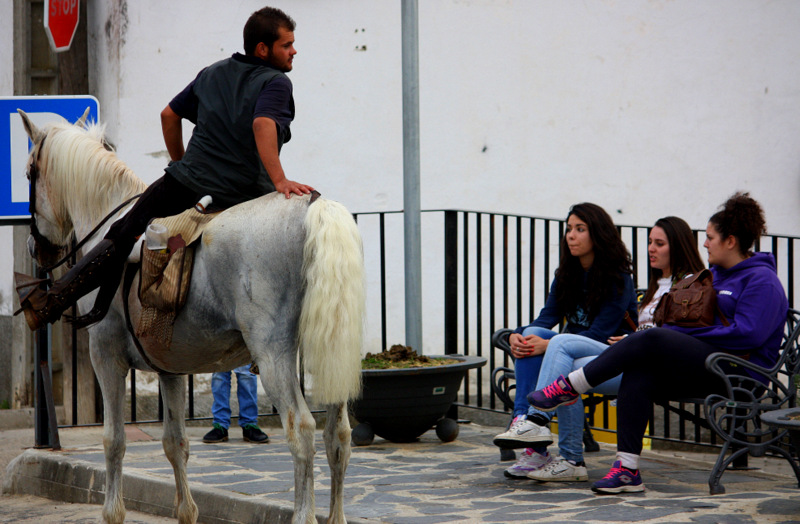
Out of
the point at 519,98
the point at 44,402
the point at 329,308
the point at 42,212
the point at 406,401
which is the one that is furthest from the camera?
the point at 519,98

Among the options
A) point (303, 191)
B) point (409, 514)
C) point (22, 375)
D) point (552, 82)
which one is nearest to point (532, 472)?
point (409, 514)

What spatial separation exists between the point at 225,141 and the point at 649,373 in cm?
241

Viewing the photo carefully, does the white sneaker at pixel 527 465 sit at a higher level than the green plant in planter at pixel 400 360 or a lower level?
lower

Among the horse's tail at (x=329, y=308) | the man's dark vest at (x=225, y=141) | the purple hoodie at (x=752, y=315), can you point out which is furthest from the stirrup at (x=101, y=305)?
the purple hoodie at (x=752, y=315)

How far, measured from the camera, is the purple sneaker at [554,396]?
516 cm

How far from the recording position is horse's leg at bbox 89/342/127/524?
15.5 feet

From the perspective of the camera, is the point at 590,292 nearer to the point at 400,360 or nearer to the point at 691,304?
the point at 691,304

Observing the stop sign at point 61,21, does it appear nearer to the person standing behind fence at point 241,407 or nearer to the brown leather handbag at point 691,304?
the person standing behind fence at point 241,407

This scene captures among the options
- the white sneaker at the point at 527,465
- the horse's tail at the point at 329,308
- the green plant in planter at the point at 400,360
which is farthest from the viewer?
the green plant in planter at the point at 400,360

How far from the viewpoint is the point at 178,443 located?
16.4 ft

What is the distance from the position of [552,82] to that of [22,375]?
233 inches

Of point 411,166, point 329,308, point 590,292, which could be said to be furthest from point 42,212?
point 590,292

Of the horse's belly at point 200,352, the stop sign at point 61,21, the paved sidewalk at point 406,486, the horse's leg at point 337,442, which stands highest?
the stop sign at point 61,21

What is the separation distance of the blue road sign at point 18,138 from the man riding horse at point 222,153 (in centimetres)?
221
